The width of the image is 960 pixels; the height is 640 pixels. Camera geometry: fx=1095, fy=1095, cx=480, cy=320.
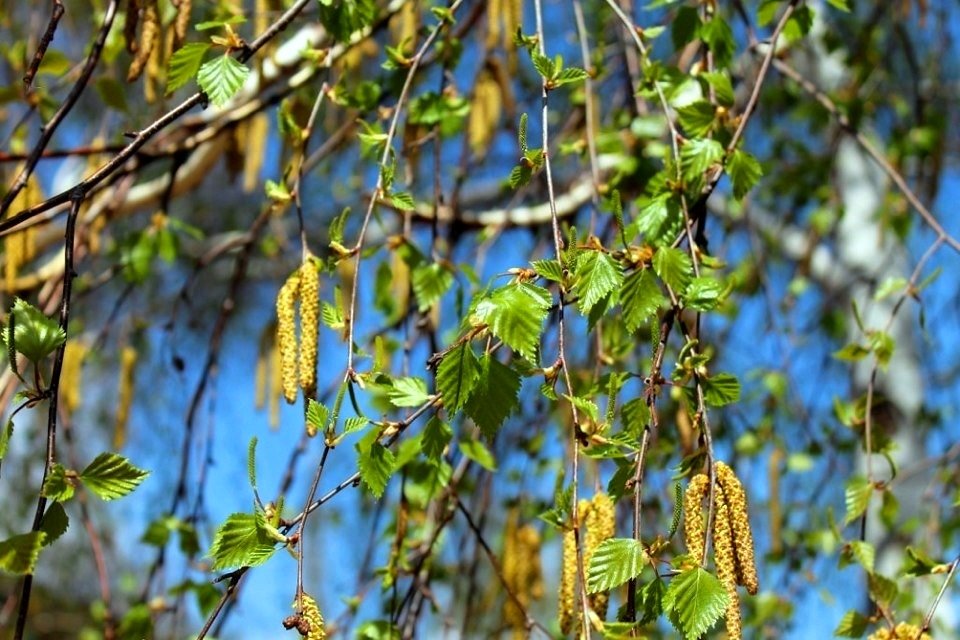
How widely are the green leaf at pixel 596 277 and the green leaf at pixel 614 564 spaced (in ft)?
0.57

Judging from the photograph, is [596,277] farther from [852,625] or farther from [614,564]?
[852,625]

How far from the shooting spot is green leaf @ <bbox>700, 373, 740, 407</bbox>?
93cm

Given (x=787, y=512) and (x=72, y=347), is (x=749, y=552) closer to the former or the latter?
(x=72, y=347)

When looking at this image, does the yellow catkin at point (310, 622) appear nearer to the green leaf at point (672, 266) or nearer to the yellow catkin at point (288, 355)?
the yellow catkin at point (288, 355)

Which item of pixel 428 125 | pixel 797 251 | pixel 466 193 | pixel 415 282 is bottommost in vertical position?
pixel 415 282

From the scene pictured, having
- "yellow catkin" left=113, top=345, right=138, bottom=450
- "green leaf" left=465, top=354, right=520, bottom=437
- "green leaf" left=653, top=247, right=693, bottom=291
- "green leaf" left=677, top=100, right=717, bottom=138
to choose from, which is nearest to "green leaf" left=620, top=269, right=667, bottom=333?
Answer: "green leaf" left=653, top=247, right=693, bottom=291

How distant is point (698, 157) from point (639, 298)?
0.21m

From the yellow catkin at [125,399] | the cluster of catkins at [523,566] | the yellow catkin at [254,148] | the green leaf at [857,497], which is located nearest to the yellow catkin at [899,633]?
the green leaf at [857,497]

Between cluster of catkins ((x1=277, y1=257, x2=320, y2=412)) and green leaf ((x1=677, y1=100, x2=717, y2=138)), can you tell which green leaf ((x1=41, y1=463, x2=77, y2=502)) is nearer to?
cluster of catkins ((x1=277, y1=257, x2=320, y2=412))

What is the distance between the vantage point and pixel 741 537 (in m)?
0.78

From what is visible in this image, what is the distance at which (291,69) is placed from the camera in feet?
6.25

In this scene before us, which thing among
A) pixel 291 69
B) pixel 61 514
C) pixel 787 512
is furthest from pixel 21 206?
pixel 787 512

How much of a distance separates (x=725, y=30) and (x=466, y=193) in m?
1.84

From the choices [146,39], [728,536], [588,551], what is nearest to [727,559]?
[728,536]
